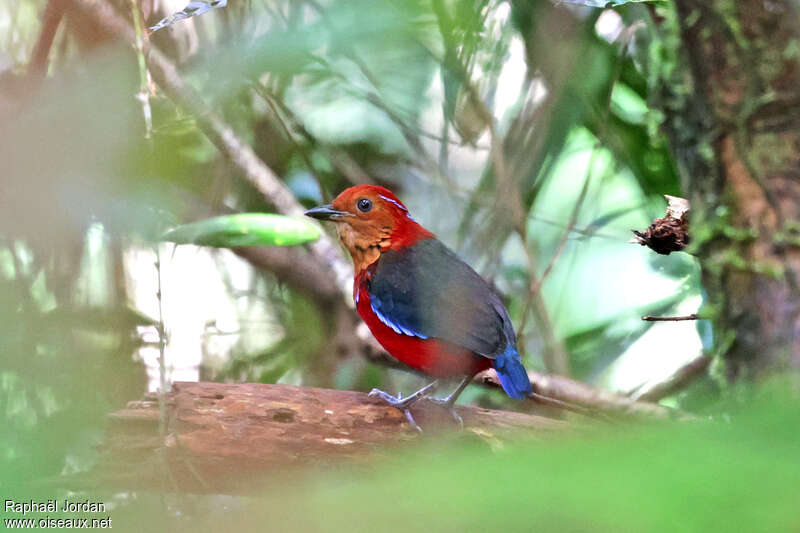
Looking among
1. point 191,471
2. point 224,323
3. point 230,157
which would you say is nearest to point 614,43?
point 230,157

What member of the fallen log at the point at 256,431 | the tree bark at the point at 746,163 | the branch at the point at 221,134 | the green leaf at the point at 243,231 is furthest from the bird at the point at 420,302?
the tree bark at the point at 746,163

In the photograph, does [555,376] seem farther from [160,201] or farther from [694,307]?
[160,201]

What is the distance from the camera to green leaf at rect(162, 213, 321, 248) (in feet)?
7.03

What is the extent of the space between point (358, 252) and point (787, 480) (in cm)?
328

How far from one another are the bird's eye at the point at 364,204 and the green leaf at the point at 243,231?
4.26 feet

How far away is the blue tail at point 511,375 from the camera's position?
304 centimetres

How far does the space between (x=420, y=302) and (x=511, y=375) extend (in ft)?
1.56

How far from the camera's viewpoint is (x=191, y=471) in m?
2.20

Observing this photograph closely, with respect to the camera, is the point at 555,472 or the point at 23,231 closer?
the point at 555,472

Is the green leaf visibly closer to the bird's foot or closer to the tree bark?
the bird's foot

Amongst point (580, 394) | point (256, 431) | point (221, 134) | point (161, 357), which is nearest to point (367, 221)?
point (221, 134)

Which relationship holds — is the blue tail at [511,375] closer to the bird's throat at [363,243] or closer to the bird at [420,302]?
the bird at [420,302]

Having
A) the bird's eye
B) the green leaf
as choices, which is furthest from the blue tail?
the green leaf

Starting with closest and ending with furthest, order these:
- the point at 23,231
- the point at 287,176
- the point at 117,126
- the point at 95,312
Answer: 1. the point at 117,126
2. the point at 23,231
3. the point at 95,312
4. the point at 287,176
